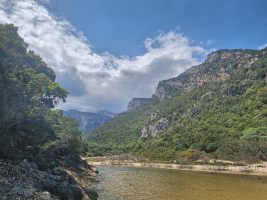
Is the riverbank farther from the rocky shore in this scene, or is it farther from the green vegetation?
the rocky shore

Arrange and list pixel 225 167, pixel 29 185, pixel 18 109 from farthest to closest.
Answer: pixel 225 167
pixel 18 109
pixel 29 185

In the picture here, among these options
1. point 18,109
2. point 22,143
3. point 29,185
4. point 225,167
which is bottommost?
point 29,185

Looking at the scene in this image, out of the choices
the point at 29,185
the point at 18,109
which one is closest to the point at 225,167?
the point at 18,109

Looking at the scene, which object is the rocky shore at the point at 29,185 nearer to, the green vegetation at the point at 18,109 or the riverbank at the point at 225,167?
the green vegetation at the point at 18,109

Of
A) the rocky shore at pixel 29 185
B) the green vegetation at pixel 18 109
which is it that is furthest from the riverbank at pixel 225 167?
the rocky shore at pixel 29 185

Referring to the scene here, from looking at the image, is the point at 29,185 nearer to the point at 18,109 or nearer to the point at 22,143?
the point at 18,109

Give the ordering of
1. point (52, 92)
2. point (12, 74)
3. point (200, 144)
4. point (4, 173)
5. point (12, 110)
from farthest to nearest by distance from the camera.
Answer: point (200, 144)
point (52, 92)
point (12, 74)
point (12, 110)
point (4, 173)

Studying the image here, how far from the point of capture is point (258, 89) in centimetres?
19550

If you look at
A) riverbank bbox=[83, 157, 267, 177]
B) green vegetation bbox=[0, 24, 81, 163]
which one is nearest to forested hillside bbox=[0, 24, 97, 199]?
green vegetation bbox=[0, 24, 81, 163]

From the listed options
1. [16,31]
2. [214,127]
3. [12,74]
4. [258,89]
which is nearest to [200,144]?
[214,127]

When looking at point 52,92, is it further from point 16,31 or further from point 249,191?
point 249,191

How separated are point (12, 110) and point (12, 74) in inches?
218

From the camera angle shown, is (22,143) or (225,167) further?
(225,167)

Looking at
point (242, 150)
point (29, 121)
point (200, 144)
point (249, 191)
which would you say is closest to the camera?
point (29, 121)
